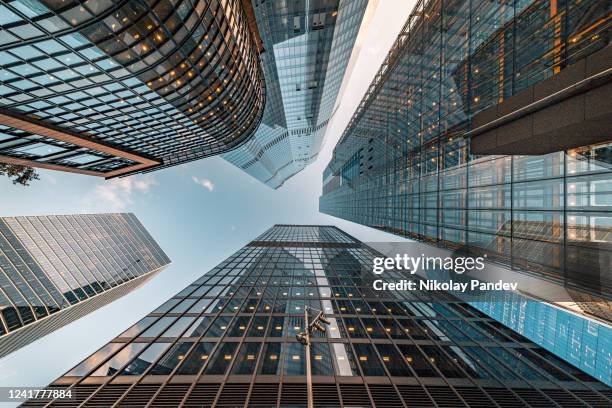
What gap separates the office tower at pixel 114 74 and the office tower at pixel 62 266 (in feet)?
182

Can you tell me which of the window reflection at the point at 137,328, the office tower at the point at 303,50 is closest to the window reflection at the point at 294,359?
the window reflection at the point at 137,328

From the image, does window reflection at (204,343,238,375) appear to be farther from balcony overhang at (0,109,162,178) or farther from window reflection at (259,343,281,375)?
balcony overhang at (0,109,162,178)

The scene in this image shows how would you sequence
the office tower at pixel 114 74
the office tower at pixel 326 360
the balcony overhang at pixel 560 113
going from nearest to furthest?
the balcony overhang at pixel 560 113, the office tower at pixel 326 360, the office tower at pixel 114 74

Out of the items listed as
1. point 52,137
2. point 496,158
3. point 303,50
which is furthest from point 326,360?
point 303,50

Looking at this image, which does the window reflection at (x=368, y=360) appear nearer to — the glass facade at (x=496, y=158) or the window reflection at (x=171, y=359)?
the glass facade at (x=496, y=158)

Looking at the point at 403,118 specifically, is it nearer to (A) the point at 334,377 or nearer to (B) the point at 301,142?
(A) the point at 334,377

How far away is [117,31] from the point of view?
16.3 m

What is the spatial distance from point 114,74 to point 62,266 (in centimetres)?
10281

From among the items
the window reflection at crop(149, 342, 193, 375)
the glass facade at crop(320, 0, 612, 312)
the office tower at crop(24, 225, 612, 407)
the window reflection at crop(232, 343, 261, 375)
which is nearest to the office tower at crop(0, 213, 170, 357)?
the office tower at crop(24, 225, 612, 407)

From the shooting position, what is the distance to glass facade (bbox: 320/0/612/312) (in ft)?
34.3

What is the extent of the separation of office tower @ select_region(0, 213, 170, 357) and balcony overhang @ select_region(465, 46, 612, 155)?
93724mm

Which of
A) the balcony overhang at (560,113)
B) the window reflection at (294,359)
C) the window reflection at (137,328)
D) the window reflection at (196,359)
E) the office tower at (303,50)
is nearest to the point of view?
the balcony overhang at (560,113)

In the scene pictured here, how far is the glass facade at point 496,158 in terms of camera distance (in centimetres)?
1047

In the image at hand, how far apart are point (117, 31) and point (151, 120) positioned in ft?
48.4
